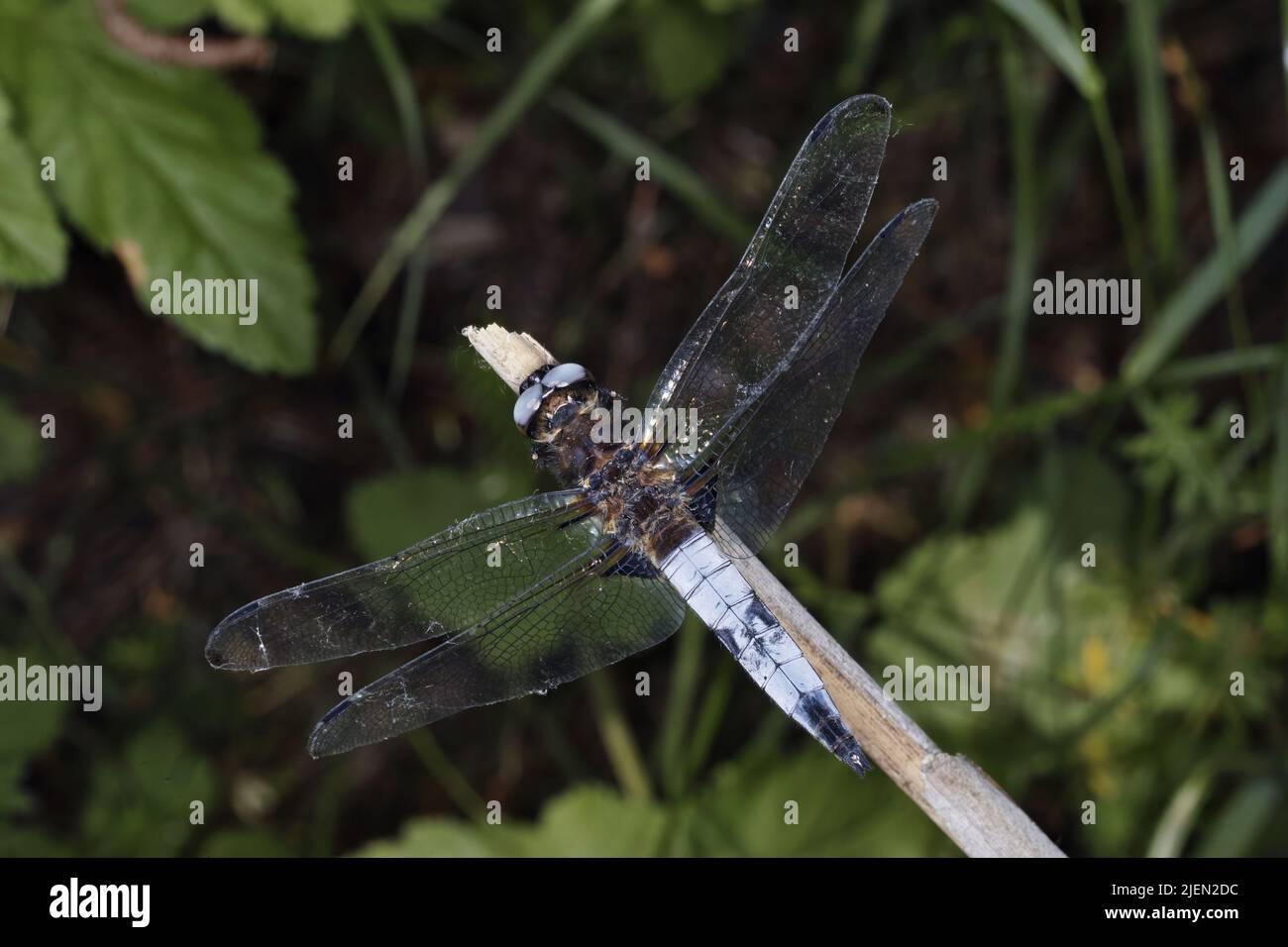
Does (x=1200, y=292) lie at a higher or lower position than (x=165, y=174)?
lower

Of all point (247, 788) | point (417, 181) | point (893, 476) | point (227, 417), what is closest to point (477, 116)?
point (417, 181)

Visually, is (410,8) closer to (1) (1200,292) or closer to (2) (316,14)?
(2) (316,14)

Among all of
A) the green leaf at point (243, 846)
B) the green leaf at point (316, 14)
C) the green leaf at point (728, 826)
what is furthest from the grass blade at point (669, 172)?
the green leaf at point (243, 846)

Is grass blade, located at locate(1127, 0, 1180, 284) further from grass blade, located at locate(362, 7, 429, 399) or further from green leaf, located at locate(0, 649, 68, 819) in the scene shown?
green leaf, located at locate(0, 649, 68, 819)

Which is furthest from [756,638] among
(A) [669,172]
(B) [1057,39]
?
(A) [669,172]

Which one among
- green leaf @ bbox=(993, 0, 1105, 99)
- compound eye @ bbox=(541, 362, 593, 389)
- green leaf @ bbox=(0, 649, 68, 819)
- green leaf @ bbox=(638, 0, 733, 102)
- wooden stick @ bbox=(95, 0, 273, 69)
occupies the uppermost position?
green leaf @ bbox=(638, 0, 733, 102)

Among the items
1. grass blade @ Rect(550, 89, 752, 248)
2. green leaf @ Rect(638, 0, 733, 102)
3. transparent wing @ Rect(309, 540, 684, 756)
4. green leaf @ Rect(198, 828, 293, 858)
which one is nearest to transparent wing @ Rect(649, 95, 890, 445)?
transparent wing @ Rect(309, 540, 684, 756)

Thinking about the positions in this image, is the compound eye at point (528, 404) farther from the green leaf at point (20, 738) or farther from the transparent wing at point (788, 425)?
the green leaf at point (20, 738)
